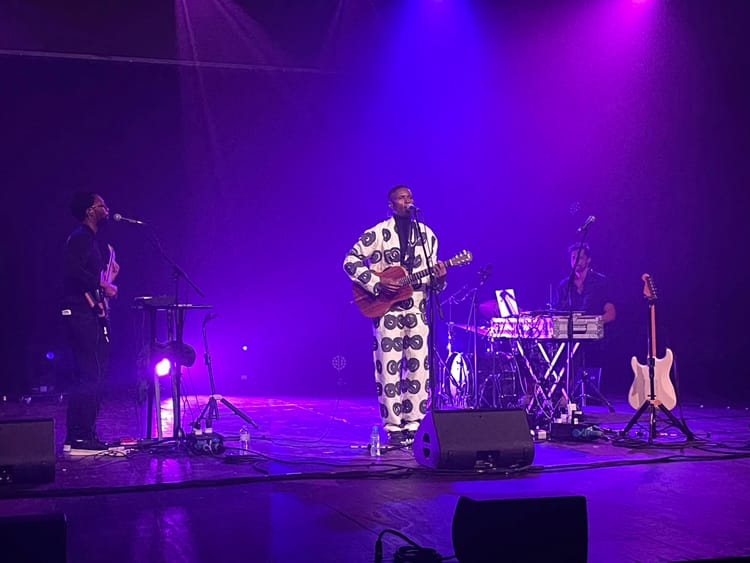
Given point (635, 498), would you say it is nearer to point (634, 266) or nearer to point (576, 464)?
point (576, 464)

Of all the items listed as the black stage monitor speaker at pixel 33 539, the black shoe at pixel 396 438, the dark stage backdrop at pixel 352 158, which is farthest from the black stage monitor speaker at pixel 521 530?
the dark stage backdrop at pixel 352 158

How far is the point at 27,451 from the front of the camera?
5.43 metres

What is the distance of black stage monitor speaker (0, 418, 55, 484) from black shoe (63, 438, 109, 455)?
1348 millimetres

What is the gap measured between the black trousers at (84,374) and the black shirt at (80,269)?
0.37 feet

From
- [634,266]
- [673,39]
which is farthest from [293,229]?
[673,39]

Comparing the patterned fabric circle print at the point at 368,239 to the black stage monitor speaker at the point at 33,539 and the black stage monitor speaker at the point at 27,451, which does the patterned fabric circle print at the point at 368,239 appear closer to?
the black stage monitor speaker at the point at 27,451

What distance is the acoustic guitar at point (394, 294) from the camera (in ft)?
23.5

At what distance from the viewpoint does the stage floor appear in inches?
151

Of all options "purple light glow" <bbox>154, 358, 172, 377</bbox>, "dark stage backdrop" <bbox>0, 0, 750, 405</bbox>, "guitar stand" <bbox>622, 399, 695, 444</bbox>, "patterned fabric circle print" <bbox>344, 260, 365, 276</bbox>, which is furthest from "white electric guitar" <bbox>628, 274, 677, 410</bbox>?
"purple light glow" <bbox>154, 358, 172, 377</bbox>

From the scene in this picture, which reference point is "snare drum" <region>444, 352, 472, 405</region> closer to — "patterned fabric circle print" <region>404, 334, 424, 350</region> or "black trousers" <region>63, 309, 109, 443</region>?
"patterned fabric circle print" <region>404, 334, 424, 350</region>

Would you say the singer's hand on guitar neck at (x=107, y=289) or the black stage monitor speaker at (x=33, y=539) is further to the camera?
the singer's hand on guitar neck at (x=107, y=289)

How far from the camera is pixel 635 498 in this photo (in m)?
4.90

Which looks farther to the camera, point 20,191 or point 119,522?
point 20,191

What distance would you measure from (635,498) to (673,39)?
818 cm
